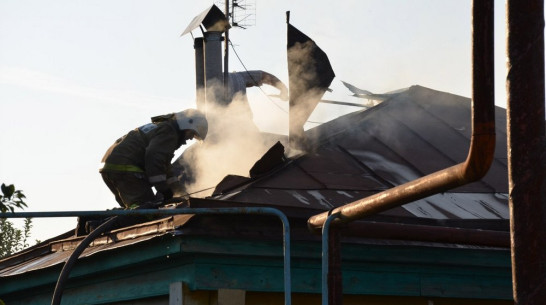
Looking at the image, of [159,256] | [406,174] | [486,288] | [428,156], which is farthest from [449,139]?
[159,256]

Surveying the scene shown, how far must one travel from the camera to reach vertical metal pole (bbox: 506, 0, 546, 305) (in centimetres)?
409

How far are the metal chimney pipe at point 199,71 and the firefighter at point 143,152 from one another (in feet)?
8.95

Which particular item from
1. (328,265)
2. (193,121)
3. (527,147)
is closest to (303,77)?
(193,121)

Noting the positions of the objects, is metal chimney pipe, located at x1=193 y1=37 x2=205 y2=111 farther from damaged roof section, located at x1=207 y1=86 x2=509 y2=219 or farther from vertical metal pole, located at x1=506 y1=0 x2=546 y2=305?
vertical metal pole, located at x1=506 y1=0 x2=546 y2=305

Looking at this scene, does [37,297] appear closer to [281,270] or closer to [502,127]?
[281,270]

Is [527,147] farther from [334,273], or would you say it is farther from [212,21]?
[212,21]

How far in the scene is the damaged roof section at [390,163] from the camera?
9.07 meters

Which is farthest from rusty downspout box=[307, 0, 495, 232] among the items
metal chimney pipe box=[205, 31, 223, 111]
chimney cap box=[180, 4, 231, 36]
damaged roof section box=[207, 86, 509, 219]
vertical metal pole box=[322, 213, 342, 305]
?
chimney cap box=[180, 4, 231, 36]

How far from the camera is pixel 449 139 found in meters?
11.4

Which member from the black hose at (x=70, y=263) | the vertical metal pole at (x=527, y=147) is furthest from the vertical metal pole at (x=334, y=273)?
the black hose at (x=70, y=263)

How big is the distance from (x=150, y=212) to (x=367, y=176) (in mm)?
4641

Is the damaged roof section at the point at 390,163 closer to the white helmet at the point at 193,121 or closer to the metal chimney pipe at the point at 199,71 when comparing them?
the white helmet at the point at 193,121

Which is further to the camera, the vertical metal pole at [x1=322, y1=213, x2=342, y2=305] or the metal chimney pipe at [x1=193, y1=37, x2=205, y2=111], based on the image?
the metal chimney pipe at [x1=193, y1=37, x2=205, y2=111]

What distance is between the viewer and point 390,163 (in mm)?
10461
